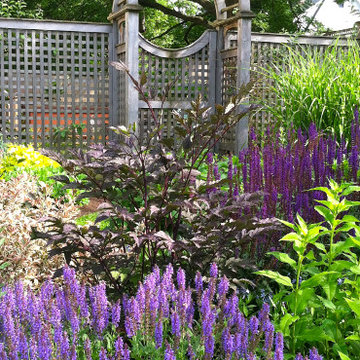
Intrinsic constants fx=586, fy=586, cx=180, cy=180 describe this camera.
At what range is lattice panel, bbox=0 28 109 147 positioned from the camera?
8.30m

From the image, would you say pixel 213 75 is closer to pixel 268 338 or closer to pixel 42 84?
pixel 42 84

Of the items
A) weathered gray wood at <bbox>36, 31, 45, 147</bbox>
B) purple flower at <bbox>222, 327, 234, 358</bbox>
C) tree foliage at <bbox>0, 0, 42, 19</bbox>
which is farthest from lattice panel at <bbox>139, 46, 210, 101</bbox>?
purple flower at <bbox>222, 327, 234, 358</bbox>

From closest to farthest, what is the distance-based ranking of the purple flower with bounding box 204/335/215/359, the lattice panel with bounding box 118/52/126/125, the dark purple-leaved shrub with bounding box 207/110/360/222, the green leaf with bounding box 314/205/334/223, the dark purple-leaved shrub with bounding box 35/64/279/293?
the purple flower with bounding box 204/335/215/359, the green leaf with bounding box 314/205/334/223, the dark purple-leaved shrub with bounding box 35/64/279/293, the dark purple-leaved shrub with bounding box 207/110/360/222, the lattice panel with bounding box 118/52/126/125

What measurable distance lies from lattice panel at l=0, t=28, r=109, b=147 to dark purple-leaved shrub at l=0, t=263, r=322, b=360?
6610mm

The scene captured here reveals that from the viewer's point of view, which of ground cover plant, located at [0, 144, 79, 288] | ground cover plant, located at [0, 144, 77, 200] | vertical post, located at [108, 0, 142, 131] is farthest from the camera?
vertical post, located at [108, 0, 142, 131]

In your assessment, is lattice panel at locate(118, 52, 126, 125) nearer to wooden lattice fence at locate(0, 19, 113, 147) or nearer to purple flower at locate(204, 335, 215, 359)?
wooden lattice fence at locate(0, 19, 113, 147)

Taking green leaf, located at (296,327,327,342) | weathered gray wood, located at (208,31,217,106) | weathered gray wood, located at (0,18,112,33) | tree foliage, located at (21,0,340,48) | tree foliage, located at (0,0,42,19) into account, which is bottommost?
green leaf, located at (296,327,327,342)

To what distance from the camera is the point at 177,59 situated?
28.9 ft

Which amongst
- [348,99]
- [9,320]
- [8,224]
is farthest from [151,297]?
[348,99]

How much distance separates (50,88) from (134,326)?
7.15 metres

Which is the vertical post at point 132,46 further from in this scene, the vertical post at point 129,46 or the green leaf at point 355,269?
the green leaf at point 355,269

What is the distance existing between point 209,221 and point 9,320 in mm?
1001

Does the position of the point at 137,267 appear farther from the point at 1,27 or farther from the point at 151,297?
the point at 1,27

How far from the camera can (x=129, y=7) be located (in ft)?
24.7
